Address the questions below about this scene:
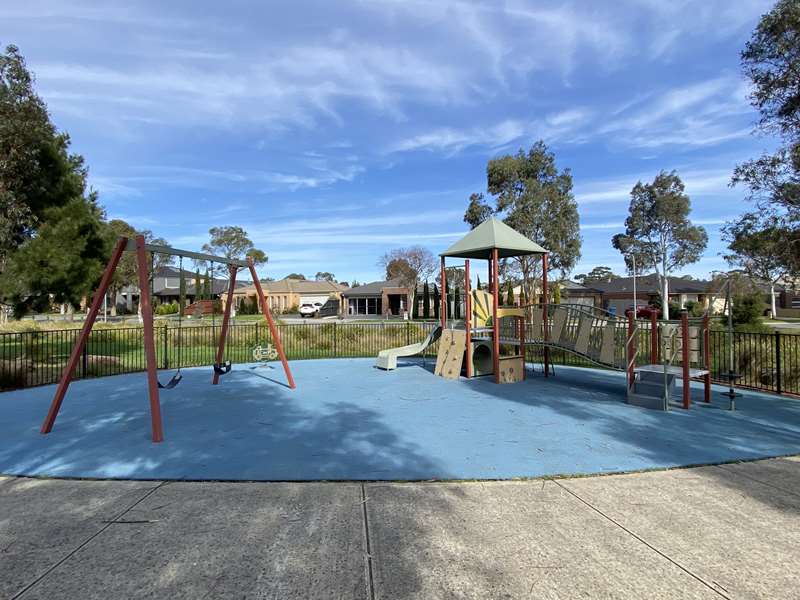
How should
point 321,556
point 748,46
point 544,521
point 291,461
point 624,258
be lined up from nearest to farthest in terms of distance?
1. point 321,556
2. point 544,521
3. point 291,461
4. point 748,46
5. point 624,258

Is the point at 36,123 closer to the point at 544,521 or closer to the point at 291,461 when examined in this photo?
the point at 291,461

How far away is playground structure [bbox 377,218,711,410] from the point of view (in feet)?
26.4

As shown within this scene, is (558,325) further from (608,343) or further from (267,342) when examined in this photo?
(267,342)

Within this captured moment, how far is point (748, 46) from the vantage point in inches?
389

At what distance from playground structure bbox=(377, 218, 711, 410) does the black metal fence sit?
0.65 meters

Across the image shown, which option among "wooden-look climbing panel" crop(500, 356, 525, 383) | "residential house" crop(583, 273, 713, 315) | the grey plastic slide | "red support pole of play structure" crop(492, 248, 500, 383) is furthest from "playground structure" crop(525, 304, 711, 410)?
"residential house" crop(583, 273, 713, 315)

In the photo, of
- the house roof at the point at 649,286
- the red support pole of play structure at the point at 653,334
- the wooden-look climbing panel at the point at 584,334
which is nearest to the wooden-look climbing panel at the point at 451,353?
the wooden-look climbing panel at the point at 584,334

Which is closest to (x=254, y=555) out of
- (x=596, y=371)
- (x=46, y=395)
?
(x=46, y=395)

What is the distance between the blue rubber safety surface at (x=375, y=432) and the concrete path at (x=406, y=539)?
436 millimetres

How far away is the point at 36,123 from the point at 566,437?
1574 centimetres

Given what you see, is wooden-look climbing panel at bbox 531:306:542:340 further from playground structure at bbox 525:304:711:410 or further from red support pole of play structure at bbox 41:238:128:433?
red support pole of play structure at bbox 41:238:128:433

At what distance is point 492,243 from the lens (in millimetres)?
10969

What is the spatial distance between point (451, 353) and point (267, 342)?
8.64 meters

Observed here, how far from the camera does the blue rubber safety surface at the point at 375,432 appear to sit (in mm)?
4871
